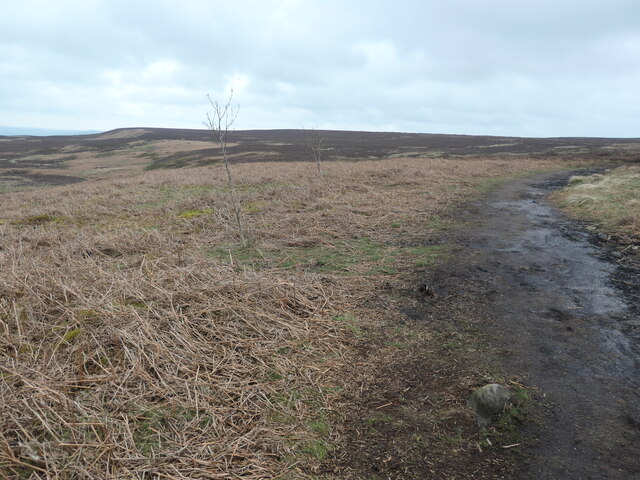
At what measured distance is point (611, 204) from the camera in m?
13.7

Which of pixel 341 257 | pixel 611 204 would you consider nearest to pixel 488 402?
pixel 341 257

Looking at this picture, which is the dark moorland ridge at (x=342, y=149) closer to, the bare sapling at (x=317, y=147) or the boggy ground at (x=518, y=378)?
the bare sapling at (x=317, y=147)

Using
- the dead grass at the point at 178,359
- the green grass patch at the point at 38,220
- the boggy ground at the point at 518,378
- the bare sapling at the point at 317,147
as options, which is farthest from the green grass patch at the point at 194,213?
the bare sapling at the point at 317,147

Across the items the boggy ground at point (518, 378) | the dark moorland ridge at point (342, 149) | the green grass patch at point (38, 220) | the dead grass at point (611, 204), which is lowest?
the green grass patch at point (38, 220)

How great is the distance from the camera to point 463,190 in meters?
19.0

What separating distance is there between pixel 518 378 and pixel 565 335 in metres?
1.43

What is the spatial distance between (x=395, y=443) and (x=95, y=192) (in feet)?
75.0

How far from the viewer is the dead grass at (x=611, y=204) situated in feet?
35.6

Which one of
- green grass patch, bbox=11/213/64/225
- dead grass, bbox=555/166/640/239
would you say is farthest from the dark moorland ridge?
green grass patch, bbox=11/213/64/225

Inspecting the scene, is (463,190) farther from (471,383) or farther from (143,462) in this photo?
(143,462)

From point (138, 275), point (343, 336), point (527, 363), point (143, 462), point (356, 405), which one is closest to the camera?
point (143, 462)

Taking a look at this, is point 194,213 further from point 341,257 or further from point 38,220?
point 341,257

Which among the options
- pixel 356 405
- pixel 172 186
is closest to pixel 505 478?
pixel 356 405

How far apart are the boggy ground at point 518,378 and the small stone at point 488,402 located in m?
0.10
